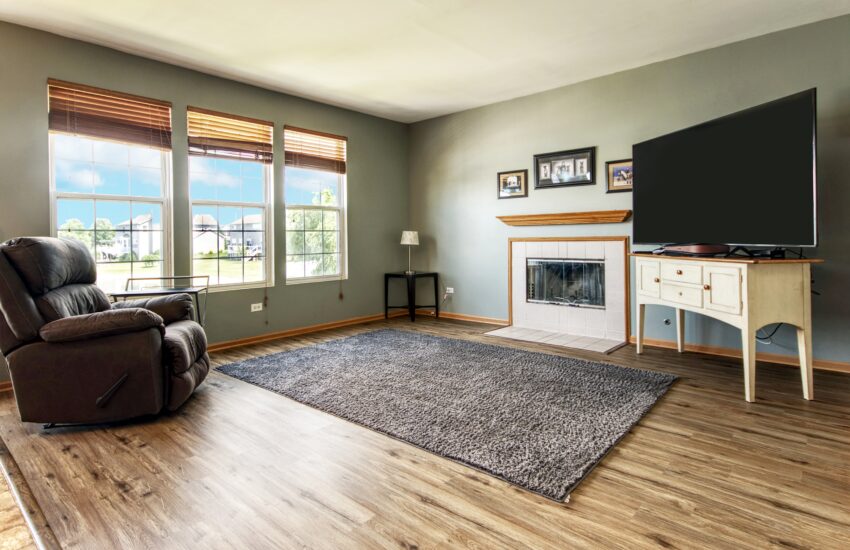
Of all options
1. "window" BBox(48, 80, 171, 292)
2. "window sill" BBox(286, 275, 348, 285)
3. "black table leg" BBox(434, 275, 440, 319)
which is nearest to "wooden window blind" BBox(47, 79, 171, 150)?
"window" BBox(48, 80, 171, 292)

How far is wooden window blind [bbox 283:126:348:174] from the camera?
5.11m

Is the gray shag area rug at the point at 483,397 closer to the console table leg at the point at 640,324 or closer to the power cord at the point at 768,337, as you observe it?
the console table leg at the point at 640,324

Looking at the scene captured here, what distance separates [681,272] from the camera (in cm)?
344

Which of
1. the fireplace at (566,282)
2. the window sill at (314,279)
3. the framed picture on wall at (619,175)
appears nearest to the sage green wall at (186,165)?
the window sill at (314,279)

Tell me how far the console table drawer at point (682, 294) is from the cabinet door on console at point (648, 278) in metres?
0.08

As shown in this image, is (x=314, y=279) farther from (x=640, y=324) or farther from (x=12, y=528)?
(x=12, y=528)

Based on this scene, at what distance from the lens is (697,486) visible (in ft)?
6.26

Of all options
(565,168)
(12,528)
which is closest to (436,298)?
(565,168)

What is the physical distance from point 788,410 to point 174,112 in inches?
201

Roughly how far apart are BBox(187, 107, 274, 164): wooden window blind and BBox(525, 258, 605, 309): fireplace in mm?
3135

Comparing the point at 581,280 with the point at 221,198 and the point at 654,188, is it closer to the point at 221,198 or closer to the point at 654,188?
the point at 654,188

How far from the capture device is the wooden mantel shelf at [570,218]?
4.55 meters

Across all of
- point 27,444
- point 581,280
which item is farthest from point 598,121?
point 27,444

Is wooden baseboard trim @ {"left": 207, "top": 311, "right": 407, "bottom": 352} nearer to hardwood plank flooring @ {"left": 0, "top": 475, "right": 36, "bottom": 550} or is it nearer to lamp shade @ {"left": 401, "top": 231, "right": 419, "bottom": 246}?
lamp shade @ {"left": 401, "top": 231, "right": 419, "bottom": 246}
